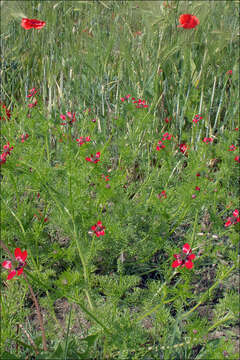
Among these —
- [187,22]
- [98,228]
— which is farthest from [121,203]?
[187,22]

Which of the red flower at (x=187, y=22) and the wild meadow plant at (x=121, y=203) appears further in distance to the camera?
the red flower at (x=187, y=22)

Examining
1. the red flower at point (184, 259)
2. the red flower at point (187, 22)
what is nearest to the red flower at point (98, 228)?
the red flower at point (184, 259)

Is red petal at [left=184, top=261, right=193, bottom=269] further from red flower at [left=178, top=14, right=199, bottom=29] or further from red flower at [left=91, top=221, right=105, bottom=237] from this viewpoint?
red flower at [left=178, top=14, right=199, bottom=29]

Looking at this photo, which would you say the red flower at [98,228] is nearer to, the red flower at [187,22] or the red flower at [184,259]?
the red flower at [184,259]

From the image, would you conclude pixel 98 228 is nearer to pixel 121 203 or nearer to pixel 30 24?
pixel 121 203

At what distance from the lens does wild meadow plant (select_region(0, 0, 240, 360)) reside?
1.06 metres

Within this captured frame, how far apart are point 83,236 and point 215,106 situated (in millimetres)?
1356

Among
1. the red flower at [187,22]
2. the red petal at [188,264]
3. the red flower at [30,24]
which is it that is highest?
the red flower at [187,22]

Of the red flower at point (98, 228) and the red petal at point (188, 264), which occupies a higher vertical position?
the red flower at point (98, 228)

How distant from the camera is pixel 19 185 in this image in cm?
149

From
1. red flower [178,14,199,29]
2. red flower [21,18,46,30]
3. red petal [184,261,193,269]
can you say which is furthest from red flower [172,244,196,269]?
red flower [21,18,46,30]

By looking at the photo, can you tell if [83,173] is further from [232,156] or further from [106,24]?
[106,24]

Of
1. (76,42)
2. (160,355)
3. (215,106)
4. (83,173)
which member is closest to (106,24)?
(76,42)

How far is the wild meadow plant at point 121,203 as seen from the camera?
1059 millimetres
